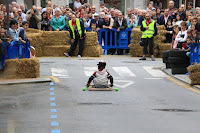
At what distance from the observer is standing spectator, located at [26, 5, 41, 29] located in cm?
2618

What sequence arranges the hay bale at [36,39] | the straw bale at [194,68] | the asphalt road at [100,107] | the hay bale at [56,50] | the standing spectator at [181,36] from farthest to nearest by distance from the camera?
the hay bale at [56,50] < the hay bale at [36,39] < the standing spectator at [181,36] < the straw bale at [194,68] < the asphalt road at [100,107]

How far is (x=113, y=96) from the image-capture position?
14.1 m

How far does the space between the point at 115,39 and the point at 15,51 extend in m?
10.6

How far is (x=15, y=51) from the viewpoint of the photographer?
59.2 ft

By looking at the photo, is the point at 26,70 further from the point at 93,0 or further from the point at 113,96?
the point at 93,0

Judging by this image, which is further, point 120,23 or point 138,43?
point 120,23

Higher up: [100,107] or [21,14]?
[21,14]

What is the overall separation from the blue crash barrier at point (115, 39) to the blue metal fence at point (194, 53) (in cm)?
963

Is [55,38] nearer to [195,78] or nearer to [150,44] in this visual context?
[150,44]

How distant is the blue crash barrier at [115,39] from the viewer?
28.0 metres

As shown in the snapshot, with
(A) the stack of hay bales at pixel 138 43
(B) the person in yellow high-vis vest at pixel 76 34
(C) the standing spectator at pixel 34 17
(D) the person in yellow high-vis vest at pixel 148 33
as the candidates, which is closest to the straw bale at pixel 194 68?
(D) the person in yellow high-vis vest at pixel 148 33

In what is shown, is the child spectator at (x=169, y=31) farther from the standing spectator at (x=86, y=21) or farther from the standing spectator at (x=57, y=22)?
the standing spectator at (x=57, y=22)

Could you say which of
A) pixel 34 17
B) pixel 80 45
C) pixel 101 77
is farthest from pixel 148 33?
pixel 101 77

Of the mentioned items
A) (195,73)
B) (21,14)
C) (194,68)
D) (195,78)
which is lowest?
(195,78)
